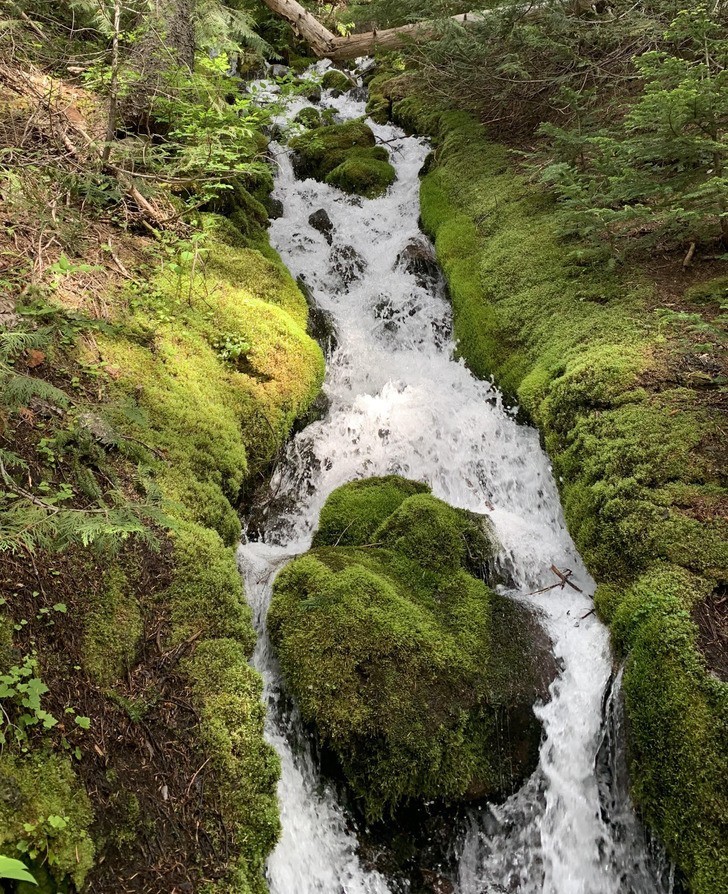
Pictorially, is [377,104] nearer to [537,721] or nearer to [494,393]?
[494,393]

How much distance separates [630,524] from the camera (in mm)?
5031

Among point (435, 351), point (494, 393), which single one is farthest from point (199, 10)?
point (494, 393)

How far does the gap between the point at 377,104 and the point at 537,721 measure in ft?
51.5

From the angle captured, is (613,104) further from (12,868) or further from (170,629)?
(12,868)

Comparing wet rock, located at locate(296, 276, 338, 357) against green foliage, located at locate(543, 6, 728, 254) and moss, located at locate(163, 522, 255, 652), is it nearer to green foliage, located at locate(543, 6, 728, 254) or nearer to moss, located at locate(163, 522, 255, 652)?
green foliage, located at locate(543, 6, 728, 254)

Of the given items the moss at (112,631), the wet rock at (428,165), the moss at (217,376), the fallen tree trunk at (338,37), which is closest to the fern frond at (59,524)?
the moss at (112,631)

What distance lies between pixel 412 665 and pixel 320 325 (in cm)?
561

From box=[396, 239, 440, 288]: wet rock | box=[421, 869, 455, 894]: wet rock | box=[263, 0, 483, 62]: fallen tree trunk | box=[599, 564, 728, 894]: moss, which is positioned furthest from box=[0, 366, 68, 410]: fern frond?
box=[263, 0, 483, 62]: fallen tree trunk

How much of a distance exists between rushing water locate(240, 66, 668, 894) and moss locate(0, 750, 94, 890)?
1.39 meters

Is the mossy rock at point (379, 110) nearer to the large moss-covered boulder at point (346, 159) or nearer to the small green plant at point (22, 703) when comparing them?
the large moss-covered boulder at point (346, 159)

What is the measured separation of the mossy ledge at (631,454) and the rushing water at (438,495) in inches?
14.1

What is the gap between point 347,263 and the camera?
9930 mm

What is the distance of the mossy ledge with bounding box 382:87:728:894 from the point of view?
12.3ft

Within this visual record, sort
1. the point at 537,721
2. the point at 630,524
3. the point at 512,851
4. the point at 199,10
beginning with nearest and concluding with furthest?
the point at 512,851 < the point at 537,721 < the point at 630,524 < the point at 199,10
